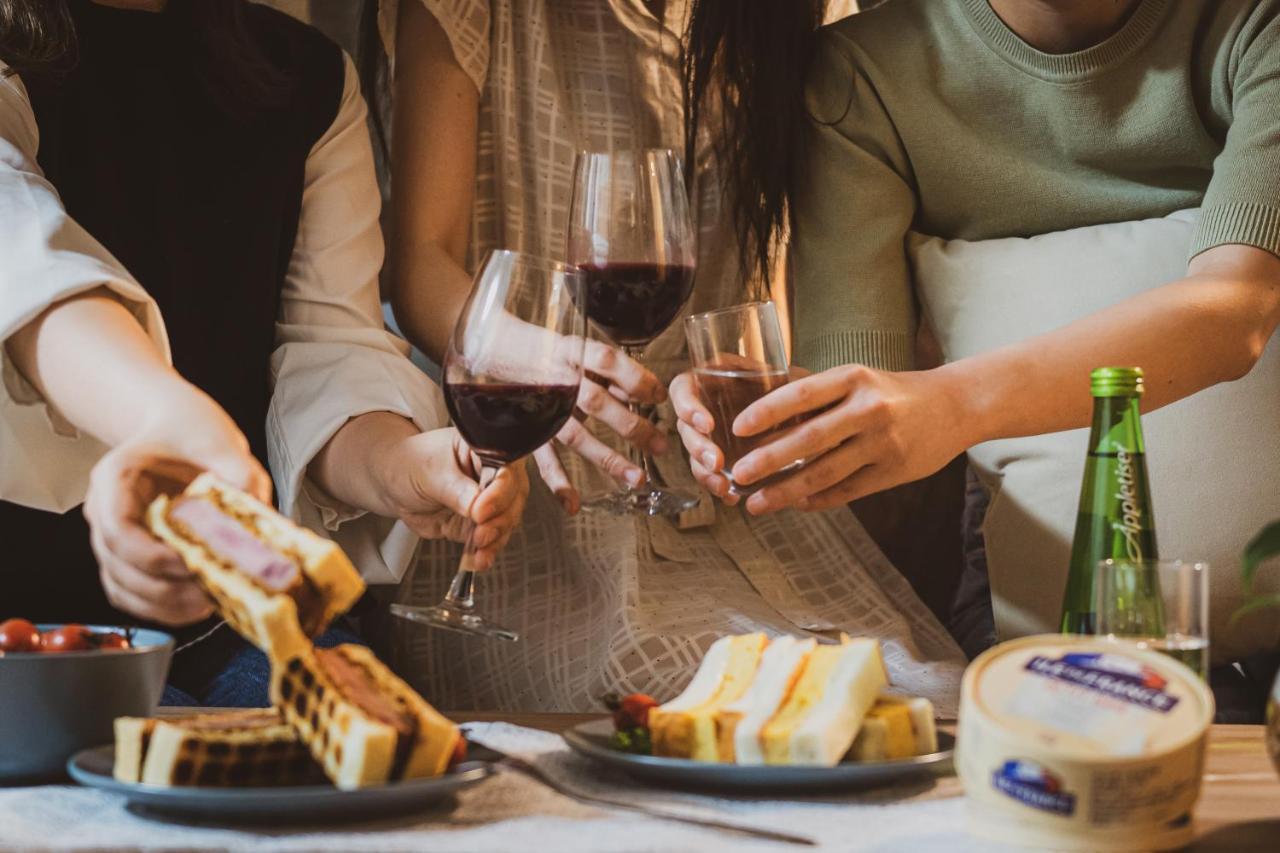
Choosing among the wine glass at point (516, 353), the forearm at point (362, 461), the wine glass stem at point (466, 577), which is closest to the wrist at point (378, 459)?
the forearm at point (362, 461)

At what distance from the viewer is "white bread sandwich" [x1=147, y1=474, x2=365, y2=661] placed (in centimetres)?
73

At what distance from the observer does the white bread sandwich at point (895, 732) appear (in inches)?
32.9

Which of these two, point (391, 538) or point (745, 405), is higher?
point (745, 405)

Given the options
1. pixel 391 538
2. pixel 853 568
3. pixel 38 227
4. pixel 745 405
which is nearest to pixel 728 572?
pixel 853 568

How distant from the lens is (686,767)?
2.60 ft

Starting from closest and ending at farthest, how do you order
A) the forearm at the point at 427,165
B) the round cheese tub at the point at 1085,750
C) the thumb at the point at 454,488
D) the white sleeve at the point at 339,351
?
the round cheese tub at the point at 1085,750 < the thumb at the point at 454,488 < the white sleeve at the point at 339,351 < the forearm at the point at 427,165

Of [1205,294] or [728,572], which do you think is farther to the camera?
[728,572]

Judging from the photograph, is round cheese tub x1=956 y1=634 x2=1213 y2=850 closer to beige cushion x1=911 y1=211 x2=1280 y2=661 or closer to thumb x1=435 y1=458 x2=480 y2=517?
thumb x1=435 y1=458 x2=480 y2=517

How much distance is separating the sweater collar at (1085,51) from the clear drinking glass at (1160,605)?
3.44ft

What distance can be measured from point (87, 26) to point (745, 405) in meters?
0.89

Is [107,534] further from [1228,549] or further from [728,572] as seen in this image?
[1228,549]

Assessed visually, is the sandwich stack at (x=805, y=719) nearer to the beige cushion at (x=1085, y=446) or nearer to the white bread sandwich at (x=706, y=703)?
the white bread sandwich at (x=706, y=703)

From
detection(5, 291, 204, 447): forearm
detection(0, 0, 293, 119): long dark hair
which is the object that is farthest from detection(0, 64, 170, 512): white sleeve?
detection(0, 0, 293, 119): long dark hair

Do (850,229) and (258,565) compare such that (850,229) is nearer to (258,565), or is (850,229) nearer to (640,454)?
(640,454)
